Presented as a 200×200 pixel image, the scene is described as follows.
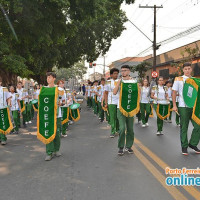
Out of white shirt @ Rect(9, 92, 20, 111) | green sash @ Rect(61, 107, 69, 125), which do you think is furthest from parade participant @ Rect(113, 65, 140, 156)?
white shirt @ Rect(9, 92, 20, 111)

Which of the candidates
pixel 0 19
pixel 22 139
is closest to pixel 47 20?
pixel 0 19

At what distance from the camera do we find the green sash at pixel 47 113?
5926 millimetres

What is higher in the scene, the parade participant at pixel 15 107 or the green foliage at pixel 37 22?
the green foliage at pixel 37 22

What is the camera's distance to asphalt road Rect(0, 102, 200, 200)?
401 centimetres

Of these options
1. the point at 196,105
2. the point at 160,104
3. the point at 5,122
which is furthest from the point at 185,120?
the point at 5,122

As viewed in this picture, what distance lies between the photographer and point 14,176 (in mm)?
4918

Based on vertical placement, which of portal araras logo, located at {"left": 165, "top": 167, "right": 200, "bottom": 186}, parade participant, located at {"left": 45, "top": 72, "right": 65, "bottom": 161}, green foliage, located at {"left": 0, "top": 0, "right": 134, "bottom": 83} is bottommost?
→ portal araras logo, located at {"left": 165, "top": 167, "right": 200, "bottom": 186}

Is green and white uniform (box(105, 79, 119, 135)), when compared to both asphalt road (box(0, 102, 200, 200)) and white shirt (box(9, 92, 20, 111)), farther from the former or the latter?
white shirt (box(9, 92, 20, 111))

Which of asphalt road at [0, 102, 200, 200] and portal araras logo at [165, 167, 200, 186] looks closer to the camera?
asphalt road at [0, 102, 200, 200]

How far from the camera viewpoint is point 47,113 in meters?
6.01

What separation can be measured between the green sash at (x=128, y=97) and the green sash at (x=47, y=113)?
145 centimetres

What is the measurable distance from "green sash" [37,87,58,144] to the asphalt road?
0.53 m

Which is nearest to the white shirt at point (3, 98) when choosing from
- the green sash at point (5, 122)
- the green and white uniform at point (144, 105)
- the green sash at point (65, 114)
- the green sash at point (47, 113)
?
the green sash at point (5, 122)

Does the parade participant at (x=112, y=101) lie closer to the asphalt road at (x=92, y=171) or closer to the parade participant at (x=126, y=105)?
the asphalt road at (x=92, y=171)
